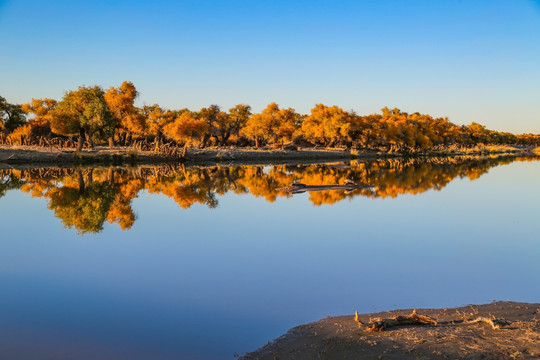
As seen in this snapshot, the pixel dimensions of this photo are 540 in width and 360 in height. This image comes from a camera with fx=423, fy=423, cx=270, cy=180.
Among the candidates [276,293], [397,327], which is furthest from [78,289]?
[397,327]

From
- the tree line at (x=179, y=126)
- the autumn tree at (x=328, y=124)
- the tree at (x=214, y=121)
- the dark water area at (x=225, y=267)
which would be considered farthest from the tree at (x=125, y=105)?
the dark water area at (x=225, y=267)

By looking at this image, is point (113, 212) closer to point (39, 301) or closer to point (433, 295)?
point (39, 301)

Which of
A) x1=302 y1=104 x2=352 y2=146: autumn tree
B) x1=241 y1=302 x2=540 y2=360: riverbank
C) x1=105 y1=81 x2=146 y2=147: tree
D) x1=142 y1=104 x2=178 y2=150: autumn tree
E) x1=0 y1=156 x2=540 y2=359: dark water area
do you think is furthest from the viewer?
x1=302 y1=104 x2=352 y2=146: autumn tree

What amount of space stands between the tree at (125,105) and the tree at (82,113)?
16.0 feet

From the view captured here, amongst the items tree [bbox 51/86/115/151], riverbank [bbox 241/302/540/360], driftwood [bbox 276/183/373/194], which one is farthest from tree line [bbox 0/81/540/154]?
riverbank [bbox 241/302/540/360]

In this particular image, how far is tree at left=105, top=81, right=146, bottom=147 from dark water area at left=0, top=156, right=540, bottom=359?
41844mm

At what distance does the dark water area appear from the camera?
7.77 m

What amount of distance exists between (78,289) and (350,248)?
8332 mm

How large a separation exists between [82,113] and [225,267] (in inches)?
2066

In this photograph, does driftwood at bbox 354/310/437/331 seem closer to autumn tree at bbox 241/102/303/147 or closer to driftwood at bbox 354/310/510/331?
driftwood at bbox 354/310/510/331

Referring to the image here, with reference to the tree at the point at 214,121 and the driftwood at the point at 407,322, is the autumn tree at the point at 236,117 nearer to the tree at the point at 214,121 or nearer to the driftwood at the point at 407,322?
the tree at the point at 214,121

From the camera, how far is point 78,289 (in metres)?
10.1

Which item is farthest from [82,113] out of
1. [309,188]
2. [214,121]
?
[309,188]

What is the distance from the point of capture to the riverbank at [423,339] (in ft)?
19.8
